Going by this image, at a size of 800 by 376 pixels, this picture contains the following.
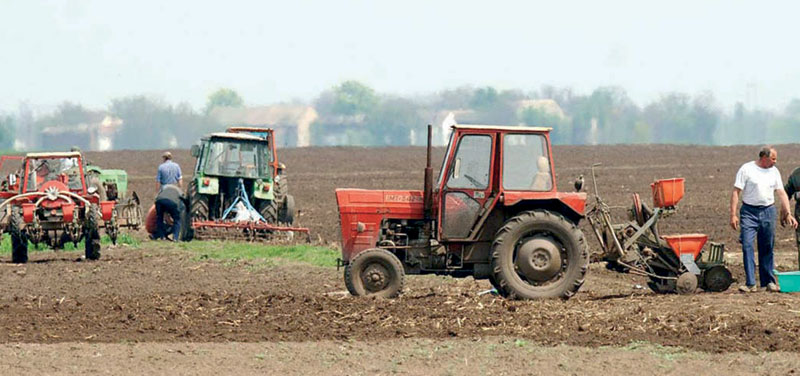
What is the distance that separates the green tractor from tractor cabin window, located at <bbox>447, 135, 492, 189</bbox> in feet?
29.7

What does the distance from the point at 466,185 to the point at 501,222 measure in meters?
0.57

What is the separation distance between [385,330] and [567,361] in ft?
6.49

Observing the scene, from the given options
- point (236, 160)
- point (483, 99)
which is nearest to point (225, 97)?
point (483, 99)

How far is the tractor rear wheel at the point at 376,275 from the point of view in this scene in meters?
13.0

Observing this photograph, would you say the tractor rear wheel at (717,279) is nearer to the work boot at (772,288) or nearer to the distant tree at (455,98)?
the work boot at (772,288)

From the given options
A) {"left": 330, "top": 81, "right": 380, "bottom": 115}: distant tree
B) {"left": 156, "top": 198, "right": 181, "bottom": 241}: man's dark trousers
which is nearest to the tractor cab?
{"left": 156, "top": 198, "right": 181, "bottom": 241}: man's dark trousers

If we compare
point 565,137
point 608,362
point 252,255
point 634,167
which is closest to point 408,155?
point 634,167

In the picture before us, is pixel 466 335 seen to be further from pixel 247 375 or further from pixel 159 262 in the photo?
pixel 159 262

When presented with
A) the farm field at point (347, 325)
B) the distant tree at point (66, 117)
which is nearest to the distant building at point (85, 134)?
the distant tree at point (66, 117)

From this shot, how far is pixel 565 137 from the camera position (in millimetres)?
80625

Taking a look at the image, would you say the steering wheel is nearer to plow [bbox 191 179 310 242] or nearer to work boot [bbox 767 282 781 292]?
work boot [bbox 767 282 781 292]

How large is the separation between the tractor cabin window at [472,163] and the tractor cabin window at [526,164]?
0.20 metres

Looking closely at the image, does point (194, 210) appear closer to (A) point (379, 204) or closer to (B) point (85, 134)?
(A) point (379, 204)

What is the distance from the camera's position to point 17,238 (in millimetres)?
18531
